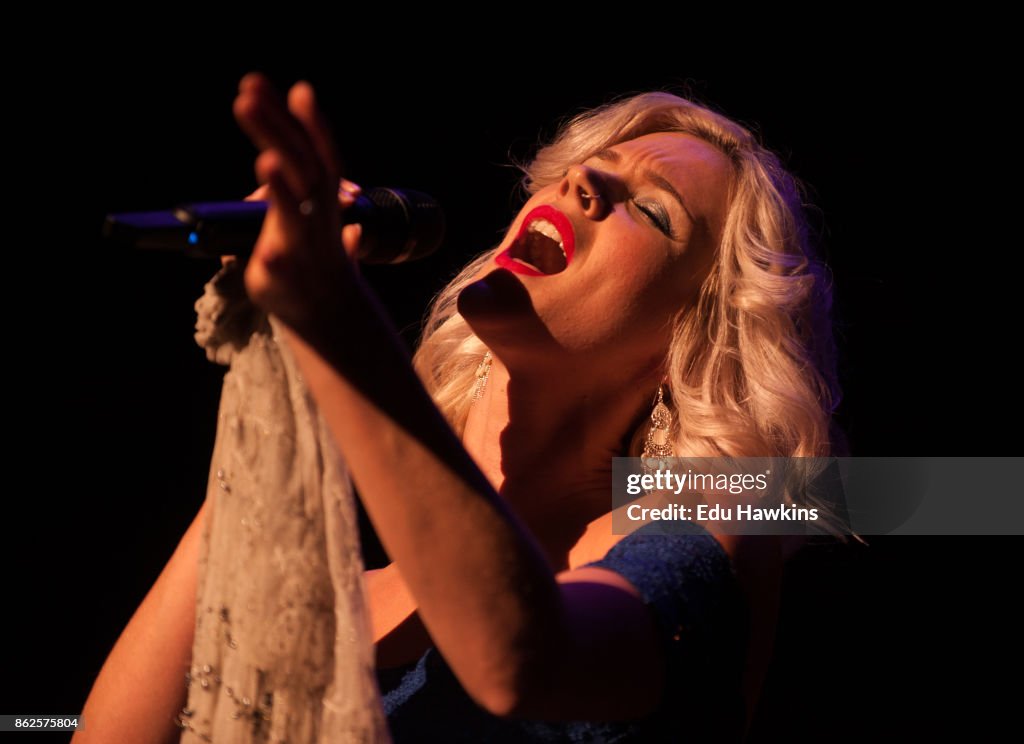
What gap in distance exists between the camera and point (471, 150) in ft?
6.48

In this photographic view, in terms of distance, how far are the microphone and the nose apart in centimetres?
38

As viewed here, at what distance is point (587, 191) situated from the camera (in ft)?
4.41

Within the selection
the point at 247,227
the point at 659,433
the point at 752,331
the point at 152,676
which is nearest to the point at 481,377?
the point at 659,433

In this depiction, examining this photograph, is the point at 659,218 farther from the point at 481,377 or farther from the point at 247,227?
the point at 247,227

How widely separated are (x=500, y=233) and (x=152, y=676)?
1.12 metres

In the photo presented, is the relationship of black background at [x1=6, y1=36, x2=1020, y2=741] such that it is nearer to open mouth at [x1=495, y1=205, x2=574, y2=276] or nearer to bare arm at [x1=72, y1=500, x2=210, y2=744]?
open mouth at [x1=495, y1=205, x2=574, y2=276]

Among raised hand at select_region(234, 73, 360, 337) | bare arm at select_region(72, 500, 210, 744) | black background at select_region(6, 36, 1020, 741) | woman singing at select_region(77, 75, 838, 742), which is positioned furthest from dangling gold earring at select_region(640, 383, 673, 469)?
raised hand at select_region(234, 73, 360, 337)

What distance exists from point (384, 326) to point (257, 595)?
0.32m

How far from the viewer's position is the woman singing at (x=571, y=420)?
29.6 inches

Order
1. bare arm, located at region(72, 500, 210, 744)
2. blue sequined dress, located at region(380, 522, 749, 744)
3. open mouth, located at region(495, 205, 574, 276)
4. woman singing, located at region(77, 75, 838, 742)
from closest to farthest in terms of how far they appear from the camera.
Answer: woman singing, located at region(77, 75, 838, 742), blue sequined dress, located at region(380, 522, 749, 744), bare arm, located at region(72, 500, 210, 744), open mouth, located at region(495, 205, 574, 276)

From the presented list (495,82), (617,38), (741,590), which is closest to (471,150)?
(495,82)

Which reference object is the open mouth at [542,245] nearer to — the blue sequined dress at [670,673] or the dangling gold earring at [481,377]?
the dangling gold earring at [481,377]

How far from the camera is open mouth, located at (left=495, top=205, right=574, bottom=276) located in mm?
1325

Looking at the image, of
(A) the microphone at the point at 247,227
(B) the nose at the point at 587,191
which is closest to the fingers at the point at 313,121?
(A) the microphone at the point at 247,227
